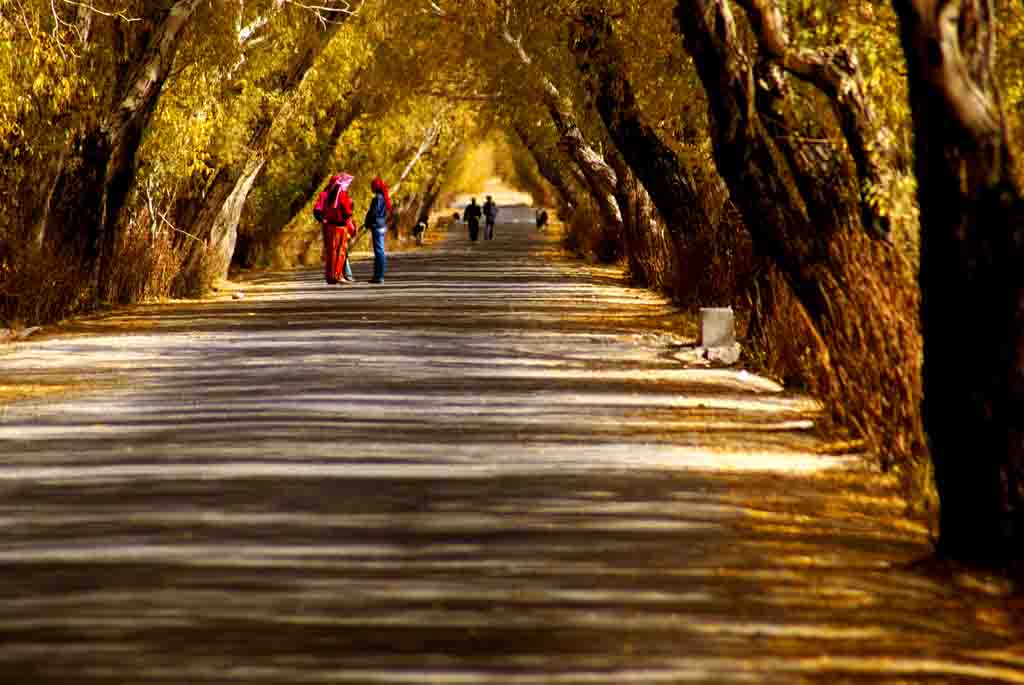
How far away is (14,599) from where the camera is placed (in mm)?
9930

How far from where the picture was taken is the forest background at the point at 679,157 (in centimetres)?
1184

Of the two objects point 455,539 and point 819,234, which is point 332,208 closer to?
point 819,234

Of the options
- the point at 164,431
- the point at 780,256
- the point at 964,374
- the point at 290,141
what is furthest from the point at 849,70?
the point at 290,141

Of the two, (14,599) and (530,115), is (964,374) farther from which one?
(530,115)

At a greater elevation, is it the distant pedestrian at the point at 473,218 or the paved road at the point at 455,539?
the paved road at the point at 455,539

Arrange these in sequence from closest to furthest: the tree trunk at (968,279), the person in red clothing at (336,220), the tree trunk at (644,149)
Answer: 1. the tree trunk at (968,279)
2. the tree trunk at (644,149)
3. the person in red clothing at (336,220)

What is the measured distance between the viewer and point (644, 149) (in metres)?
36.0

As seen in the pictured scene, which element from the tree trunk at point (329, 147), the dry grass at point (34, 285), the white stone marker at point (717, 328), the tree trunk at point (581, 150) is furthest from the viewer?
the tree trunk at point (329, 147)

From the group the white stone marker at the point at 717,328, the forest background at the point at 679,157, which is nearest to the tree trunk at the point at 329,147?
the forest background at the point at 679,157

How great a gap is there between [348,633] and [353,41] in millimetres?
38190

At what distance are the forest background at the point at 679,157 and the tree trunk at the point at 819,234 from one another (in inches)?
1.2

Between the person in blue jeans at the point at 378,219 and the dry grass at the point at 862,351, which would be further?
the person in blue jeans at the point at 378,219

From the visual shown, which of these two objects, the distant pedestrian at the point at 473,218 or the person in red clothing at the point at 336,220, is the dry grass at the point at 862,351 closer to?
the person in red clothing at the point at 336,220

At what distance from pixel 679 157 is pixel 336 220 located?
8948mm
